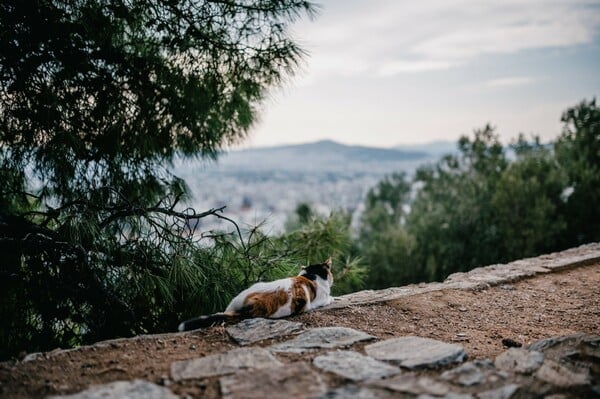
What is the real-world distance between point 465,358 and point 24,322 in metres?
1.95

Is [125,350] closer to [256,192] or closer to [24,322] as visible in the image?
[24,322]

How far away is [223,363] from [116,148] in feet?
5.11

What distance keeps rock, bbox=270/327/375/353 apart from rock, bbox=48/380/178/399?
18.8 inches

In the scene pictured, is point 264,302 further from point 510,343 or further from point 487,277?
point 487,277

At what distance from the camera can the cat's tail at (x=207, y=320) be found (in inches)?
75.4

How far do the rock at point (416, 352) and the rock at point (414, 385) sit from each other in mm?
95

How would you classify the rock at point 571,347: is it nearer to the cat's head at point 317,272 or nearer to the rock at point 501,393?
the rock at point 501,393

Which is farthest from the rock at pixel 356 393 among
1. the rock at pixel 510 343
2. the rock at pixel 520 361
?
the rock at pixel 510 343

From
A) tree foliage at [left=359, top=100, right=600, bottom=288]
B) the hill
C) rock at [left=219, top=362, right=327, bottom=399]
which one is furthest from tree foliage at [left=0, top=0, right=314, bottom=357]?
the hill

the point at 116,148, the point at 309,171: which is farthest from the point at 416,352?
the point at 309,171

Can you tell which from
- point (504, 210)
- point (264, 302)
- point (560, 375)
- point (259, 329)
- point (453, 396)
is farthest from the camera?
point (504, 210)

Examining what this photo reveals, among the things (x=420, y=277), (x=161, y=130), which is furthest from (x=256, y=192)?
(x=161, y=130)

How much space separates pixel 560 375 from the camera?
141 cm

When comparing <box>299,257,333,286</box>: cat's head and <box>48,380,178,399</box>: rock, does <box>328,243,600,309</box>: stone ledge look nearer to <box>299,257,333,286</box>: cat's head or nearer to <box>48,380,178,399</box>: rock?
<box>299,257,333,286</box>: cat's head
